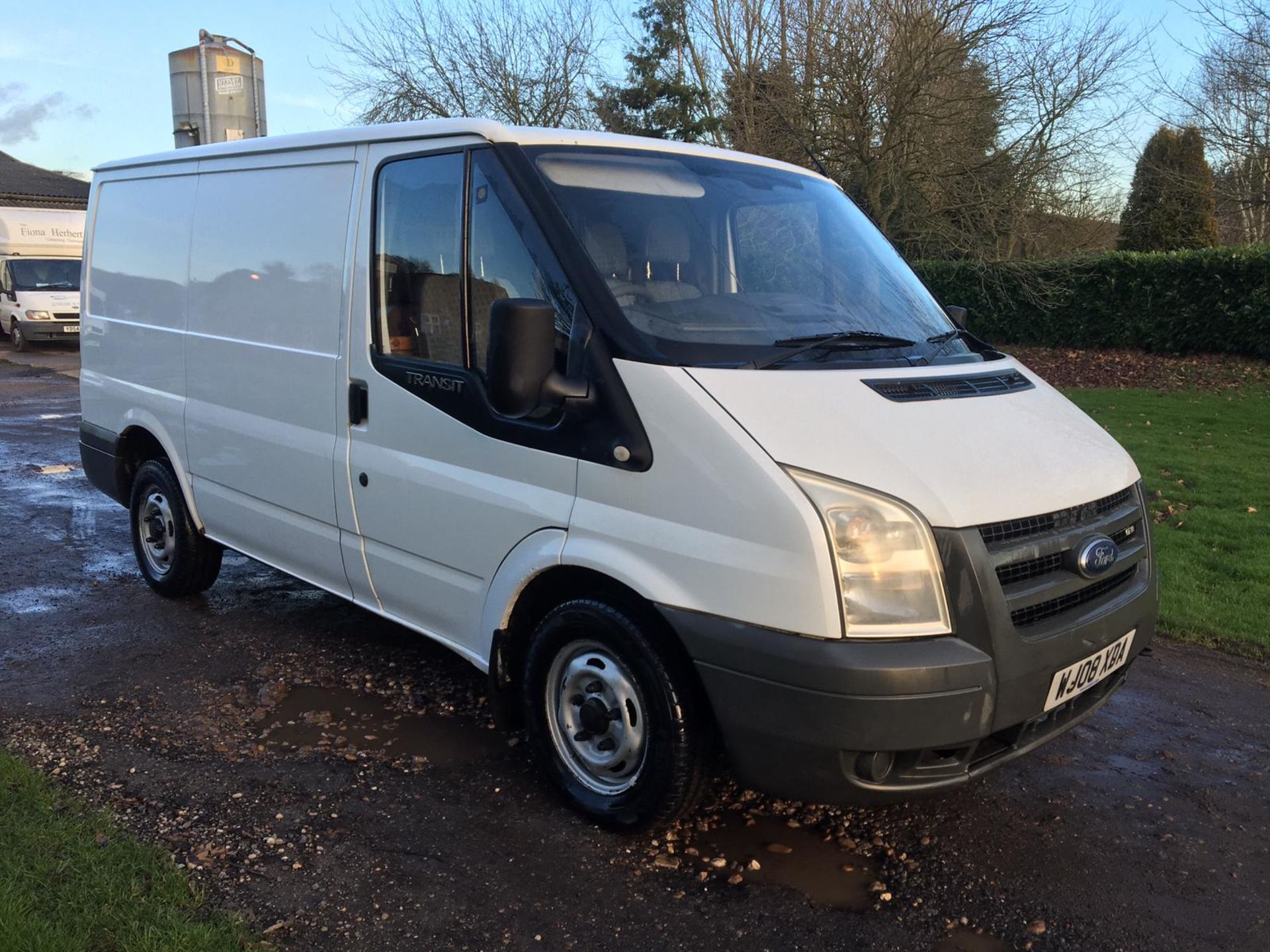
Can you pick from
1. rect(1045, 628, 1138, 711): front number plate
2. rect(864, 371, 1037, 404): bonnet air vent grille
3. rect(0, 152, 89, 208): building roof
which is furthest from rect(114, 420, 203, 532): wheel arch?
rect(0, 152, 89, 208): building roof

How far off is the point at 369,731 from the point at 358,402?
4.36 ft

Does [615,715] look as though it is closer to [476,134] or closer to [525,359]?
[525,359]

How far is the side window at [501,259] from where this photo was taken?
10.8ft

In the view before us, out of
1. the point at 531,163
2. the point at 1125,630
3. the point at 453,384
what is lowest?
the point at 1125,630

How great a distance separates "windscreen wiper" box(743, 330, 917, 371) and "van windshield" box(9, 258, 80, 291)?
24264mm

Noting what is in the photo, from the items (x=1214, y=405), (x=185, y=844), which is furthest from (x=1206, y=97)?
(x=185, y=844)

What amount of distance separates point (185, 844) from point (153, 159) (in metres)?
3.76

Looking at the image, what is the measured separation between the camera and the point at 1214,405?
14.0 metres

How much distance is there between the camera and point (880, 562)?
2.78 meters

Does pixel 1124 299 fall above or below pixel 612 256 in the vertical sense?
above

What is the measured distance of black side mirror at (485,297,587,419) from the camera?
9.95 ft

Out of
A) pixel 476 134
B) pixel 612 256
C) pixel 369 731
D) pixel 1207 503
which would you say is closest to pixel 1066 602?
pixel 612 256

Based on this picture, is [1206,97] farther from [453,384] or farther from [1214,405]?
[453,384]

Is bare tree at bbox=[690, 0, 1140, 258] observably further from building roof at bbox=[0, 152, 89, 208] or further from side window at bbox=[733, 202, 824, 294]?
building roof at bbox=[0, 152, 89, 208]
